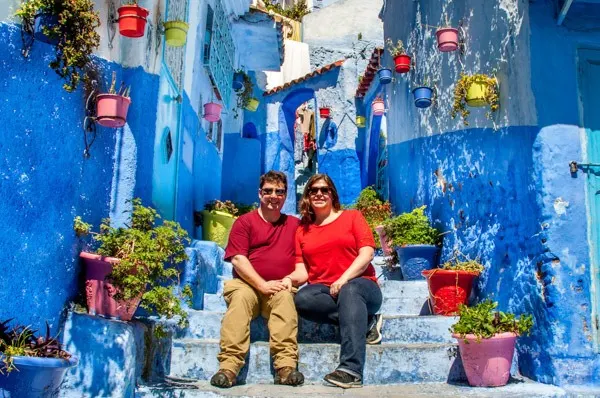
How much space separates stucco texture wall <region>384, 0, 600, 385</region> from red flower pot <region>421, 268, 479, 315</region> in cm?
16

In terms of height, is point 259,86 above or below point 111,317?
above

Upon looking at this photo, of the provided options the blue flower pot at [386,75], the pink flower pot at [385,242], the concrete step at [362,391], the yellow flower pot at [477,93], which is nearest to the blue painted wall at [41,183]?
the concrete step at [362,391]

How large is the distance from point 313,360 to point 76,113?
2491mm

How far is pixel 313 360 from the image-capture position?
14.9 feet

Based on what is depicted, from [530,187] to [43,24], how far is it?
372cm

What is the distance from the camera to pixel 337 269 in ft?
15.8

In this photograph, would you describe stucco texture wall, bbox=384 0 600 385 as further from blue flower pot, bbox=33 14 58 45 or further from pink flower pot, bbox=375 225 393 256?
blue flower pot, bbox=33 14 58 45

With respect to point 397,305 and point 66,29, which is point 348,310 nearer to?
point 397,305

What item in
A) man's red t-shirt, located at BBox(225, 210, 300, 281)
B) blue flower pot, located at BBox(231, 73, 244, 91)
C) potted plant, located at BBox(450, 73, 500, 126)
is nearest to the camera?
man's red t-shirt, located at BBox(225, 210, 300, 281)

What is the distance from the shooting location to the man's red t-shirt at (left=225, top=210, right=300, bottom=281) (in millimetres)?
4793

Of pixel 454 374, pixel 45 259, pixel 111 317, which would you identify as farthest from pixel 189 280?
pixel 454 374

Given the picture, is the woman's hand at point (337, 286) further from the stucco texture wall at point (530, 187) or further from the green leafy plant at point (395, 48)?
the green leafy plant at point (395, 48)

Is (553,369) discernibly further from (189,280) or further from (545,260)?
(189,280)

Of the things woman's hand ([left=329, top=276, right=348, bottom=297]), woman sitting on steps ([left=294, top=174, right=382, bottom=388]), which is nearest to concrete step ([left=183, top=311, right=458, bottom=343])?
woman sitting on steps ([left=294, top=174, right=382, bottom=388])
